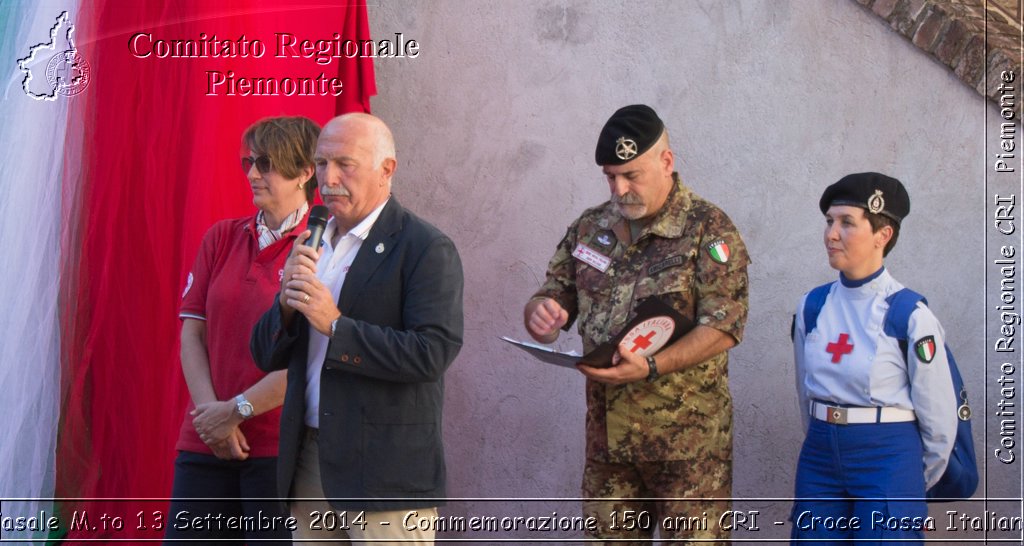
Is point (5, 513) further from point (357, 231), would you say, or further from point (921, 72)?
point (921, 72)

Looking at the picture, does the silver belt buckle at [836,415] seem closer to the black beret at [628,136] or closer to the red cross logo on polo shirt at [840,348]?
the red cross logo on polo shirt at [840,348]

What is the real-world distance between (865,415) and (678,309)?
694 mm

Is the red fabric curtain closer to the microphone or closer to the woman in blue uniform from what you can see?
the microphone

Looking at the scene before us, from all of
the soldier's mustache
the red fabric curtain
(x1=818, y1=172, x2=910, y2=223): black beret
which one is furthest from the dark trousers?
(x1=818, y1=172, x2=910, y2=223): black beret

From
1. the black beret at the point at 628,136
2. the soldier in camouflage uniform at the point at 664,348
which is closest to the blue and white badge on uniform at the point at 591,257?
the soldier in camouflage uniform at the point at 664,348

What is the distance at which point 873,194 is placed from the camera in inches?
151

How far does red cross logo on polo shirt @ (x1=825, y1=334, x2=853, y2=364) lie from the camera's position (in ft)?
12.4

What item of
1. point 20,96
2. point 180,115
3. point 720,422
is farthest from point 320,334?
point 20,96

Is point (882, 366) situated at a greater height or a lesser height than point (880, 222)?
lesser

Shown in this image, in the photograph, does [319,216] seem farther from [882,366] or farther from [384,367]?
[882,366]

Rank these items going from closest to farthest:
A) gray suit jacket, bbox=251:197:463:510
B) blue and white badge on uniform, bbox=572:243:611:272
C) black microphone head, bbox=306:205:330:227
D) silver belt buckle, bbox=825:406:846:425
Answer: gray suit jacket, bbox=251:197:463:510 → black microphone head, bbox=306:205:330:227 → silver belt buckle, bbox=825:406:846:425 → blue and white badge on uniform, bbox=572:243:611:272

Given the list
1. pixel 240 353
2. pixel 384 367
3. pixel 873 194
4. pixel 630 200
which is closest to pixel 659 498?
pixel 630 200

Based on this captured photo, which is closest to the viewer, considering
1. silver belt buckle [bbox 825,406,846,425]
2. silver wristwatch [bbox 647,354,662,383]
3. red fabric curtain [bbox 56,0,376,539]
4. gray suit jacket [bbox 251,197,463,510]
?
gray suit jacket [bbox 251,197,463,510]

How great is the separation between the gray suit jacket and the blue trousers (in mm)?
1310
